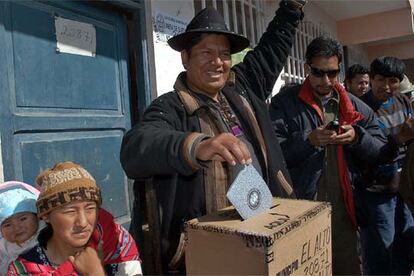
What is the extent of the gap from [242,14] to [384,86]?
2217 mm

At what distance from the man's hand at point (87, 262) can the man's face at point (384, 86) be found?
236 centimetres

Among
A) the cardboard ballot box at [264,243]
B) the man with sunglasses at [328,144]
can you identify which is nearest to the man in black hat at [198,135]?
the cardboard ballot box at [264,243]

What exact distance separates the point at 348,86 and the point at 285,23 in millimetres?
2609

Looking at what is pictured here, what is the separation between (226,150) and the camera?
3.21 feet

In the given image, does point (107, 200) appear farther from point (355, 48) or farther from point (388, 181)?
point (355, 48)

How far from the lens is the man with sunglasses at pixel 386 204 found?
2.53 metres

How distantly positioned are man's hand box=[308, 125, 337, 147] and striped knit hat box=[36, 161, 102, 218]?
1.22m

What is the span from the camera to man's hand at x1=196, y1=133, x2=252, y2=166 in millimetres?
980

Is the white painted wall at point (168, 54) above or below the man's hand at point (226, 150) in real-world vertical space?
above

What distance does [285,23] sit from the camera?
6.41 feet

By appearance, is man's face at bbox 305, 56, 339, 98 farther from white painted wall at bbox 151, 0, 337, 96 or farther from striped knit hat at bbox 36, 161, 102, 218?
striped knit hat at bbox 36, 161, 102, 218

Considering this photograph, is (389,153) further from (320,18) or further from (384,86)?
(320,18)

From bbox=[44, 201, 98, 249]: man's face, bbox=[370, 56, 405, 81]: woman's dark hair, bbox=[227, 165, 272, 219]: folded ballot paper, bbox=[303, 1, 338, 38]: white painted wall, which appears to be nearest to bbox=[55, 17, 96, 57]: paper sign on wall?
bbox=[44, 201, 98, 249]: man's face

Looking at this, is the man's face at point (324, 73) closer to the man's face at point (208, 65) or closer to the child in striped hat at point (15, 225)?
the man's face at point (208, 65)
